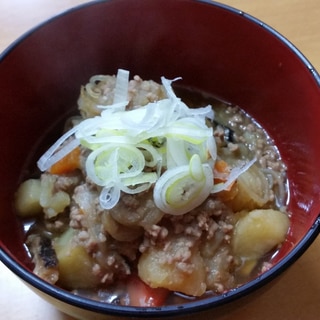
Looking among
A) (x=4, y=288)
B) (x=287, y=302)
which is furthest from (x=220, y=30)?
(x=4, y=288)

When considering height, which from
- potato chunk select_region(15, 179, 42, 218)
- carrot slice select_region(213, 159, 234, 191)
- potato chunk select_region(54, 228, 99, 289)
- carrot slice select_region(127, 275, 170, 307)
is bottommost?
carrot slice select_region(127, 275, 170, 307)

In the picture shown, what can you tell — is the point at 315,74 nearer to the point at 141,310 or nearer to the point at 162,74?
the point at 162,74

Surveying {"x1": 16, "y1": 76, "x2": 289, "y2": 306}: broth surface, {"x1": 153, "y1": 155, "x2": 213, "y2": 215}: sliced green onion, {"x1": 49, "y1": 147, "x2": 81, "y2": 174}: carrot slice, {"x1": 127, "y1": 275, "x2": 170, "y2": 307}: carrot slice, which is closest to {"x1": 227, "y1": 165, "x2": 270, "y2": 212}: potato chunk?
{"x1": 16, "y1": 76, "x2": 289, "y2": 306}: broth surface

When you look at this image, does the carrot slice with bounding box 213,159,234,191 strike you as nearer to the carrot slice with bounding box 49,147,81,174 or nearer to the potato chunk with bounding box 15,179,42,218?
the carrot slice with bounding box 49,147,81,174

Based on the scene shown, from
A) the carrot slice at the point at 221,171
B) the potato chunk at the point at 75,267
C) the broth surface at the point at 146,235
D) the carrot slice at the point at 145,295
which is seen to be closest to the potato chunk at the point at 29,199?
the broth surface at the point at 146,235

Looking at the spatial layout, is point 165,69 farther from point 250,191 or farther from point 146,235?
point 146,235

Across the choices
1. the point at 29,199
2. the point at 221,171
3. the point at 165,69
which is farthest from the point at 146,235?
the point at 165,69
